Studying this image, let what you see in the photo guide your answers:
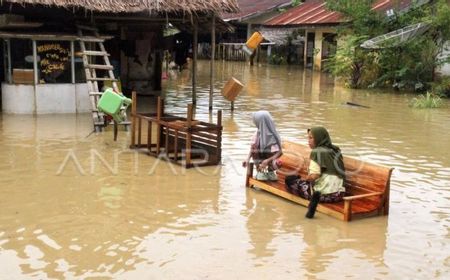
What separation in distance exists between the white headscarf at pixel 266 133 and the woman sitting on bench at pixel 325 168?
95 cm

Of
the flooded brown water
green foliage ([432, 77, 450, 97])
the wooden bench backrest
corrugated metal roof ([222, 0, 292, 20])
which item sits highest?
corrugated metal roof ([222, 0, 292, 20])

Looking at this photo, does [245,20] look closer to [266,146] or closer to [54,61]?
[54,61]

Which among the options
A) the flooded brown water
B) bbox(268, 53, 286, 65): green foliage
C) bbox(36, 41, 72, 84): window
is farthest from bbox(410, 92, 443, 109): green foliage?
bbox(268, 53, 286, 65): green foliage

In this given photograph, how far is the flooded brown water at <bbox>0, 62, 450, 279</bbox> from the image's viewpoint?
524 cm

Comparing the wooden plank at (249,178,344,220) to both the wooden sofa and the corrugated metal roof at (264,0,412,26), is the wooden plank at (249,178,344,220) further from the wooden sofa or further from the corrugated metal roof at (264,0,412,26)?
the corrugated metal roof at (264,0,412,26)

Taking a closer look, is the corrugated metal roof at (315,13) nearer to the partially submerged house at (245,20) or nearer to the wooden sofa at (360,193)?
the partially submerged house at (245,20)

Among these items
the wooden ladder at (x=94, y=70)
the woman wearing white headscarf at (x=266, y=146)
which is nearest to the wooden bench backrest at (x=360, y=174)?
the woman wearing white headscarf at (x=266, y=146)

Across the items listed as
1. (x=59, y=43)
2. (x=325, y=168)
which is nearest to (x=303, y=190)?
(x=325, y=168)

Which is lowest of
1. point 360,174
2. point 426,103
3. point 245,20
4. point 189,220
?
point 189,220

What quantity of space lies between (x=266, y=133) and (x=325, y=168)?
4.07 ft

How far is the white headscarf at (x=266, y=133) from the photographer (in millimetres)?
7605

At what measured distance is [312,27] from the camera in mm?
30109

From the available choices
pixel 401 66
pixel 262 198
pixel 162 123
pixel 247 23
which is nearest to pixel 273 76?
pixel 401 66

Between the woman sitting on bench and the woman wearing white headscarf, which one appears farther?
the woman wearing white headscarf
